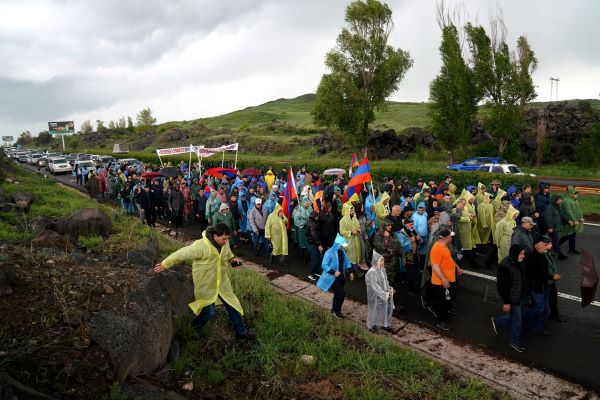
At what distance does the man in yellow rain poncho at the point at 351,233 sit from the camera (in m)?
9.06

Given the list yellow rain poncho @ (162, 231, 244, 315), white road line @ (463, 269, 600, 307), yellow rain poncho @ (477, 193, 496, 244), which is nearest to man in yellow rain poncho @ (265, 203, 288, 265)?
white road line @ (463, 269, 600, 307)

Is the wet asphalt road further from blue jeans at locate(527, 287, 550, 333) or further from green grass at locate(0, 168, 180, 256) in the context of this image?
green grass at locate(0, 168, 180, 256)

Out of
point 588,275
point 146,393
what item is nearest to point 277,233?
point 146,393

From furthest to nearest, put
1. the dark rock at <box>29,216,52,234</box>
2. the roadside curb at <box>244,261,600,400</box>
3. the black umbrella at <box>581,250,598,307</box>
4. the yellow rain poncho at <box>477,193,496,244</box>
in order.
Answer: the yellow rain poncho at <box>477,193,496,244</box>
the dark rock at <box>29,216,52,234</box>
the black umbrella at <box>581,250,598,307</box>
the roadside curb at <box>244,261,600,400</box>

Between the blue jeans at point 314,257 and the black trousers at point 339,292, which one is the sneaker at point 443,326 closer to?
the black trousers at point 339,292

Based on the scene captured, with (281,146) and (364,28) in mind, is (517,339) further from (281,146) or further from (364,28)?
(281,146)

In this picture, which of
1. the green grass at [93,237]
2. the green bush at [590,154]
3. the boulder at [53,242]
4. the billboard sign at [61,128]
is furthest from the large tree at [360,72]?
the billboard sign at [61,128]

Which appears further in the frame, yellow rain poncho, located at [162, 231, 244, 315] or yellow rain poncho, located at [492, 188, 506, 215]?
yellow rain poncho, located at [492, 188, 506, 215]

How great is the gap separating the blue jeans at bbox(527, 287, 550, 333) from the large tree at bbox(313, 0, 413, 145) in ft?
96.5

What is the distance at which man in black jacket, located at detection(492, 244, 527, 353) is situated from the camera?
6.01 meters

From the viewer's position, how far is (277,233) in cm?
1055

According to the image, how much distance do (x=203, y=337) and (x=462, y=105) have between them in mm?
27087

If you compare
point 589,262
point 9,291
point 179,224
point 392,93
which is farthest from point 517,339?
point 392,93

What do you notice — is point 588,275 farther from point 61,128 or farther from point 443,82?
point 61,128
